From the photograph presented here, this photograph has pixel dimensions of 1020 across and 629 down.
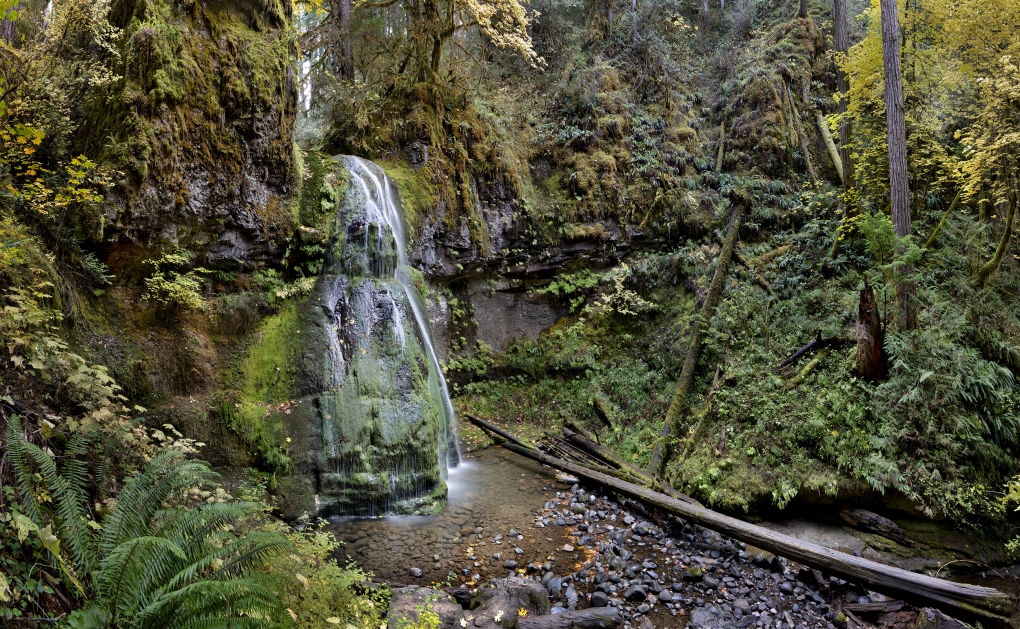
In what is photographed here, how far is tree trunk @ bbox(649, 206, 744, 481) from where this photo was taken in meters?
8.46

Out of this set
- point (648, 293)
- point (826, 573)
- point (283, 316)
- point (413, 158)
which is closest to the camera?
point (826, 573)

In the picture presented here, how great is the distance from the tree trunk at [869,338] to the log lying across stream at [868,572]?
9.18 feet

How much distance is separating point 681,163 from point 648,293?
3836 millimetres

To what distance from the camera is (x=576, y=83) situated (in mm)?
13797

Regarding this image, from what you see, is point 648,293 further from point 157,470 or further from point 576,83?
point 157,470

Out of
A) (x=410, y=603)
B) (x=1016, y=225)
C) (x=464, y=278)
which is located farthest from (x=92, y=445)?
(x=1016, y=225)

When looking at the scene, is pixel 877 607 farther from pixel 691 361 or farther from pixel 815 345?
pixel 691 361

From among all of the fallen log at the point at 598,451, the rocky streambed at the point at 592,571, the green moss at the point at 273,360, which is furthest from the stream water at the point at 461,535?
the green moss at the point at 273,360

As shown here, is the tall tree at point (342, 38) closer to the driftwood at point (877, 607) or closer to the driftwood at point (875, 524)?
the driftwood at point (875, 524)

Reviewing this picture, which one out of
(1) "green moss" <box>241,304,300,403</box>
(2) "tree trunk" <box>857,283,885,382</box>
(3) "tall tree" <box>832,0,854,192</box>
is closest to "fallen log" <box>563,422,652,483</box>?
(2) "tree trunk" <box>857,283,885,382</box>

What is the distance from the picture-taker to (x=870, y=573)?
209 inches

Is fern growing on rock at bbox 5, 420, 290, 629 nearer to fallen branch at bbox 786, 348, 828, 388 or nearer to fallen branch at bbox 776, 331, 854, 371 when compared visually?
fallen branch at bbox 786, 348, 828, 388

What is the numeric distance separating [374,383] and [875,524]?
22.8 feet

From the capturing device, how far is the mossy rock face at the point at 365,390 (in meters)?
7.20
